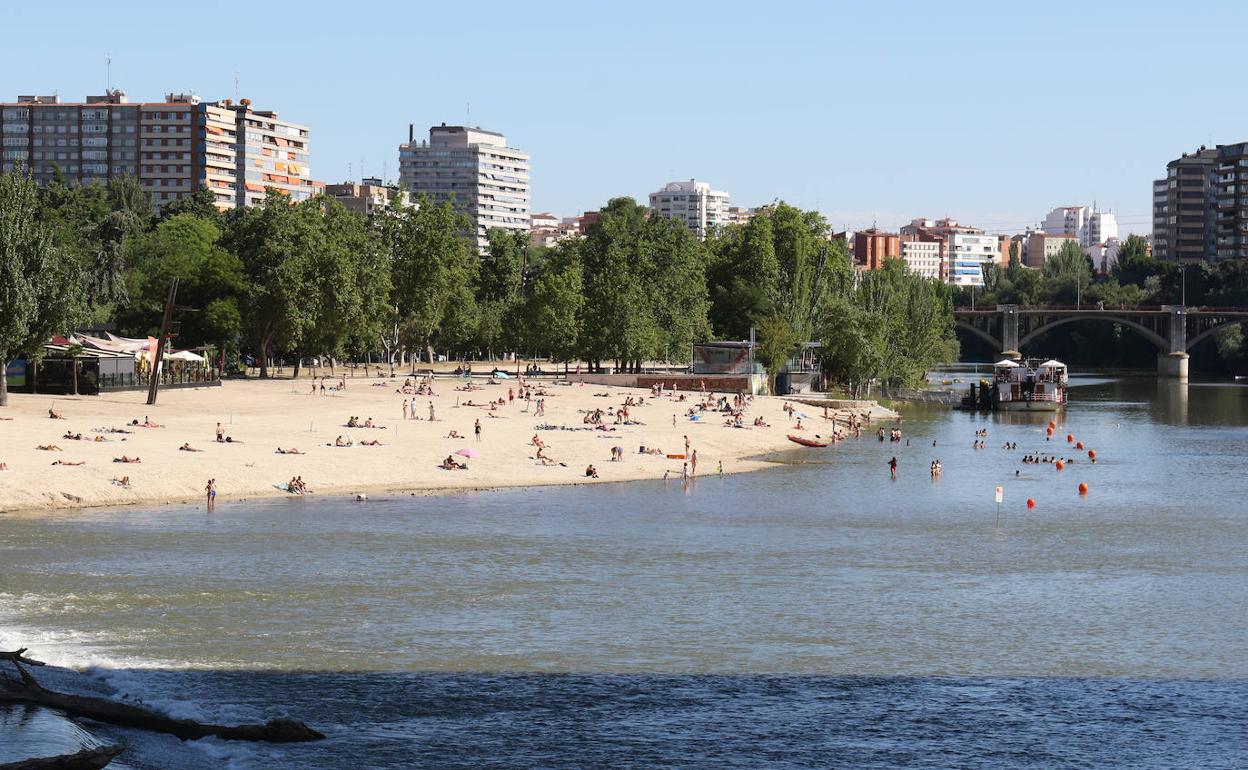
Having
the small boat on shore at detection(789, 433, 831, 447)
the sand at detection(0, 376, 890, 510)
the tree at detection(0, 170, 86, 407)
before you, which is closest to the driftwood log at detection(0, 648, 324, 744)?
the sand at detection(0, 376, 890, 510)

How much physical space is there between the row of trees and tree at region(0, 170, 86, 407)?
10 centimetres

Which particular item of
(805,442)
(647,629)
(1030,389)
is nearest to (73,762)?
(647,629)

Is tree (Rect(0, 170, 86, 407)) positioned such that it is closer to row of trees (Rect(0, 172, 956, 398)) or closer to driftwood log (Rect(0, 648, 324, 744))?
row of trees (Rect(0, 172, 956, 398))

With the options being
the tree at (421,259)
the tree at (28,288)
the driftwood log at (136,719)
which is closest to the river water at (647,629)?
the driftwood log at (136,719)

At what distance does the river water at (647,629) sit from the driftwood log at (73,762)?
1.13 metres

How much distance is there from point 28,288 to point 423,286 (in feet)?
204

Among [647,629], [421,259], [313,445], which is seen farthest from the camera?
[421,259]

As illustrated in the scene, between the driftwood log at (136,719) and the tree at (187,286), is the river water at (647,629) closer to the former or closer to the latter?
the driftwood log at (136,719)

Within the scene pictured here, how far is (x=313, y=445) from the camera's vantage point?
2753 inches

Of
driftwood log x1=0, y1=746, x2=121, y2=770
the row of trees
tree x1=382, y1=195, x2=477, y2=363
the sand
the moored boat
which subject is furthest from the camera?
tree x1=382, y1=195, x2=477, y2=363

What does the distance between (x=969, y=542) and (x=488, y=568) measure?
1893 cm

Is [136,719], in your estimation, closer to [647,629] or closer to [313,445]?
[647,629]

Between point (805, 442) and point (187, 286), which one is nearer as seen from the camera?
point (805, 442)

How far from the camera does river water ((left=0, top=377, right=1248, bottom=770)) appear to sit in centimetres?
2919
